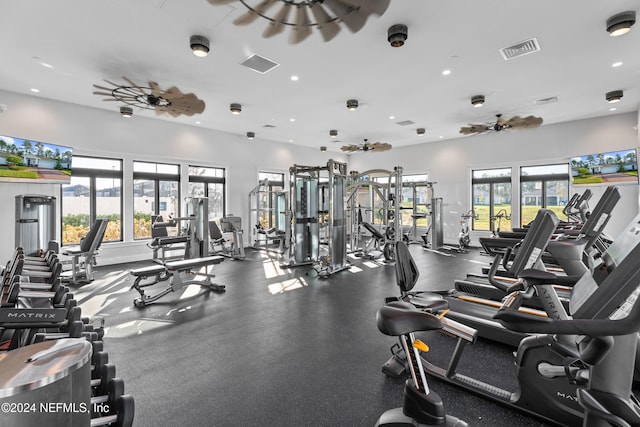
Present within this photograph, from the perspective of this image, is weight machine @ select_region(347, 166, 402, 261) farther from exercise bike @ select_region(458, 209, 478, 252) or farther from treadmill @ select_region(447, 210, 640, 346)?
treadmill @ select_region(447, 210, 640, 346)

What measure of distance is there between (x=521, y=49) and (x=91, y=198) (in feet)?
28.9

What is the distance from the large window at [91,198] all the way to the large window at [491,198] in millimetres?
10183

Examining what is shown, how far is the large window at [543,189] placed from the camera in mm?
8016

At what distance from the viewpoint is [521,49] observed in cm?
404

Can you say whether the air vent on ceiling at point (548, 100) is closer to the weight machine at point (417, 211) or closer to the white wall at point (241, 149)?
the white wall at point (241, 149)

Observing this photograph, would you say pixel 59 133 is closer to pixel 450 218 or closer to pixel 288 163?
pixel 288 163

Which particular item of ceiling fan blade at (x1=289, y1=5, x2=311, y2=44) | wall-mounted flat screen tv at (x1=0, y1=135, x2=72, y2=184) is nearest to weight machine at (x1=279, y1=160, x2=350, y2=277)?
ceiling fan blade at (x1=289, y1=5, x2=311, y2=44)

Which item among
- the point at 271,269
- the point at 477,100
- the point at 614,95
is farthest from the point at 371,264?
the point at 614,95

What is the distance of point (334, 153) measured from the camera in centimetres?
1231

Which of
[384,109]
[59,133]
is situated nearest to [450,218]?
[384,109]

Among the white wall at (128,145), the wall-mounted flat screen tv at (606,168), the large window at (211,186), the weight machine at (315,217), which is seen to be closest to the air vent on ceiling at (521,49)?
the weight machine at (315,217)

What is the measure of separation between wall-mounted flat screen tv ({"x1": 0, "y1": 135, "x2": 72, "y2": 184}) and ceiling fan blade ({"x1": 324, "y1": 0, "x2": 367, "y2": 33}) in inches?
246

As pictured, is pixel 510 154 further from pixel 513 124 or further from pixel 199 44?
pixel 199 44

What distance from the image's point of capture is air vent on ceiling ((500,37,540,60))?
12.7 feet
